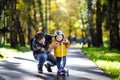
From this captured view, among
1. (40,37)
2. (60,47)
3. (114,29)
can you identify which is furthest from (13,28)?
(60,47)

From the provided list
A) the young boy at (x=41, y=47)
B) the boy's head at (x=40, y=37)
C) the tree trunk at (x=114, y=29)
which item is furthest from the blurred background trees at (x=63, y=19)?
the boy's head at (x=40, y=37)

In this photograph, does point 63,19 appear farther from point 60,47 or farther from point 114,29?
point 60,47

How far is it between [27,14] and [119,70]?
34.2 meters

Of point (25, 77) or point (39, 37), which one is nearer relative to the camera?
point (25, 77)

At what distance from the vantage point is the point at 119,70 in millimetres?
15305

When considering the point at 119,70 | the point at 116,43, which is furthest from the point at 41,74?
the point at 116,43

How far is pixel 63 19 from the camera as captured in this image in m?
86.8

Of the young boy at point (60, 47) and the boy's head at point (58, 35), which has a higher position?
the boy's head at point (58, 35)

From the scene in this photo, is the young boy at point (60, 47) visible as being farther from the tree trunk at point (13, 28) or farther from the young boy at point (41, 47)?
the tree trunk at point (13, 28)

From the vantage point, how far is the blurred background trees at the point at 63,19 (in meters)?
31.0

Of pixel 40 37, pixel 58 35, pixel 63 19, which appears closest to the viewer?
pixel 58 35

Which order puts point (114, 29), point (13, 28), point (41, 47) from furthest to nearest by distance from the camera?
point (13, 28) → point (114, 29) → point (41, 47)

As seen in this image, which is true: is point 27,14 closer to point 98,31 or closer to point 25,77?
point 98,31

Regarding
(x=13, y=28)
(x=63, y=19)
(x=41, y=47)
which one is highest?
(x=63, y=19)
